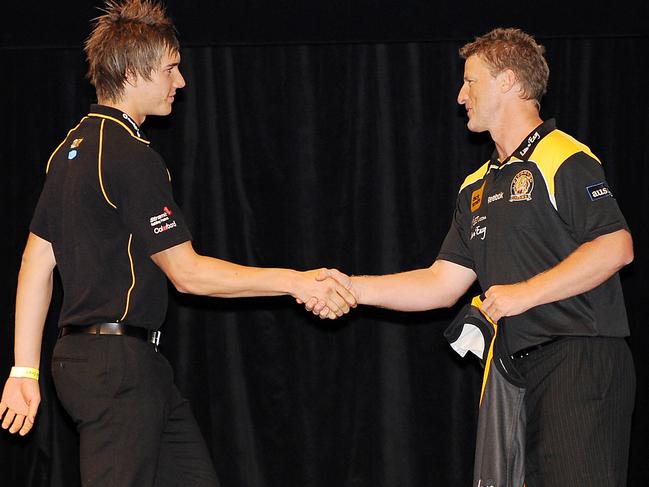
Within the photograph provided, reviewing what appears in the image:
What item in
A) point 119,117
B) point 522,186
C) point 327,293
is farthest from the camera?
point 327,293

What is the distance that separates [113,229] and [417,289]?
1.33m

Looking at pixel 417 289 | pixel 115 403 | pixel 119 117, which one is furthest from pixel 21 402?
pixel 417 289

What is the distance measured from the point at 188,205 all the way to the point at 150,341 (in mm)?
2052

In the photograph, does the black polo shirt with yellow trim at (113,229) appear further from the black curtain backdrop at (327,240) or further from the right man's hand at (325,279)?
the black curtain backdrop at (327,240)

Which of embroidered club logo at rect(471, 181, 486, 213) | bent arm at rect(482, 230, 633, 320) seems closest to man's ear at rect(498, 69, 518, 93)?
embroidered club logo at rect(471, 181, 486, 213)

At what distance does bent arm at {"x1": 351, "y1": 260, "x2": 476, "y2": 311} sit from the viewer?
370 centimetres

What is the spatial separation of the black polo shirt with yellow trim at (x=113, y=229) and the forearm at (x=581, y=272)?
115 cm

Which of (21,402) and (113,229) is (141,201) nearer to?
(113,229)

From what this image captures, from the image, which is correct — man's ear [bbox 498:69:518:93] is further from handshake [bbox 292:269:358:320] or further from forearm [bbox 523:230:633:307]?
handshake [bbox 292:269:358:320]

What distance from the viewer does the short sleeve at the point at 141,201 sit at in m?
2.91

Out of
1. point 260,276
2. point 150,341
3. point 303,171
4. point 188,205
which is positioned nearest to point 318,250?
point 303,171

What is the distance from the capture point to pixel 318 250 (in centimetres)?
494

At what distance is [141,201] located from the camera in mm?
2908

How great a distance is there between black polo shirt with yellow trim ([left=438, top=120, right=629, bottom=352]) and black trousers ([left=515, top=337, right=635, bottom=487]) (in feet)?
0.23
